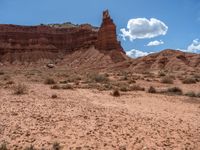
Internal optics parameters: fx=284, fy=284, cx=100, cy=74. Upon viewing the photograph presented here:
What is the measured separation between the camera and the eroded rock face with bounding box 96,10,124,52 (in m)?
75.0

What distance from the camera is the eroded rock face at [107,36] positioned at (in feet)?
246

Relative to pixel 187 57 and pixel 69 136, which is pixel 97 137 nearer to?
pixel 69 136

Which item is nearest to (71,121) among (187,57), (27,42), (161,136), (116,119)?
(116,119)

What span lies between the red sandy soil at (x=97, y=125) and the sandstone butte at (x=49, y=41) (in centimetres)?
6384

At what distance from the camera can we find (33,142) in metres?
6.73

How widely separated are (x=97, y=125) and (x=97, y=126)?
102 millimetres

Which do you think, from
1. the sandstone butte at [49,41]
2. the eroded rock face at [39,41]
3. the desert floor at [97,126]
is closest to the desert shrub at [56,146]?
the desert floor at [97,126]

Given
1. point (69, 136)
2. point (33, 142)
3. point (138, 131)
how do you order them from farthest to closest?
point (138, 131) → point (69, 136) → point (33, 142)

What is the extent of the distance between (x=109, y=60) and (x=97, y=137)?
2374 inches

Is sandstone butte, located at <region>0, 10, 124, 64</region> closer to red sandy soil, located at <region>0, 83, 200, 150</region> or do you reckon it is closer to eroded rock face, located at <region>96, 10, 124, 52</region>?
eroded rock face, located at <region>96, 10, 124, 52</region>

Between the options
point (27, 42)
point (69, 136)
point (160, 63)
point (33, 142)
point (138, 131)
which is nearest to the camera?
point (33, 142)

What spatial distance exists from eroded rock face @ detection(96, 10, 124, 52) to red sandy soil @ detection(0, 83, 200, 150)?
6371 cm

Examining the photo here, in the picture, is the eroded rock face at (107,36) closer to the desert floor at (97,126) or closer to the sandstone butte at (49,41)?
the sandstone butte at (49,41)

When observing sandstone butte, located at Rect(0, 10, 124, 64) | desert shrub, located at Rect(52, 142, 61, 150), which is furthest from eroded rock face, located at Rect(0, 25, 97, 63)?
desert shrub, located at Rect(52, 142, 61, 150)
